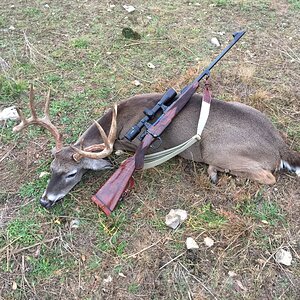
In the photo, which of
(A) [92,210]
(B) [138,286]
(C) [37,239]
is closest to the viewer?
(B) [138,286]

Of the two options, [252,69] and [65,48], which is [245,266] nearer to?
[252,69]

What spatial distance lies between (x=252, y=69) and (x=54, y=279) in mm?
4345

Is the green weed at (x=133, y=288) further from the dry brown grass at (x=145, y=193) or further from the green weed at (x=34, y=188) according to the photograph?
the green weed at (x=34, y=188)

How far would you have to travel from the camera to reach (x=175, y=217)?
457 cm

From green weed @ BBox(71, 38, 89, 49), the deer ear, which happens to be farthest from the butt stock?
green weed @ BBox(71, 38, 89, 49)

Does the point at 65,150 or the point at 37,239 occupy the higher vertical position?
the point at 65,150

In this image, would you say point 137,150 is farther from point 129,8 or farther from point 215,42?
point 129,8

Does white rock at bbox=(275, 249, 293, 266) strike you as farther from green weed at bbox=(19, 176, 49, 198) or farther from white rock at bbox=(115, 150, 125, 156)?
green weed at bbox=(19, 176, 49, 198)

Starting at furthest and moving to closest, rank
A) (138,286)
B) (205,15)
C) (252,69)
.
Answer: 1. (205,15)
2. (252,69)
3. (138,286)

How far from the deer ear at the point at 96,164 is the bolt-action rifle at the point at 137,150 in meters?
0.36

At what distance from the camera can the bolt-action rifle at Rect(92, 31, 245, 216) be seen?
4.58 m

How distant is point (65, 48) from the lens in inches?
282

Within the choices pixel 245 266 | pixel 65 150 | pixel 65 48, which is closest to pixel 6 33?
pixel 65 48

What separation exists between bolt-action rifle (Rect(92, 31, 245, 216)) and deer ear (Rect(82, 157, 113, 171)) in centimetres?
36
